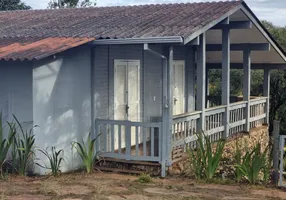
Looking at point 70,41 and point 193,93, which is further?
point 193,93

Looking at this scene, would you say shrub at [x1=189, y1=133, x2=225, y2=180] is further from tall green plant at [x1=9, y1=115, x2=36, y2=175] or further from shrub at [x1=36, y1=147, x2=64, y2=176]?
tall green plant at [x1=9, y1=115, x2=36, y2=175]

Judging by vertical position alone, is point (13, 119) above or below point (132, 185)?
above

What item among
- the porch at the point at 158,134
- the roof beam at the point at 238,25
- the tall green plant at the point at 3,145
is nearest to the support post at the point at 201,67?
the porch at the point at 158,134

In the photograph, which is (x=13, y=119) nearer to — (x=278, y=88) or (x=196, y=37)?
(x=196, y=37)

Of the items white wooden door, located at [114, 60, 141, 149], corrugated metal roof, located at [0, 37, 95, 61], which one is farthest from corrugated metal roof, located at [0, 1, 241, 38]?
white wooden door, located at [114, 60, 141, 149]

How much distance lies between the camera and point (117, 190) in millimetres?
8555

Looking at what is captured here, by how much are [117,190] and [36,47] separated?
3.37 meters

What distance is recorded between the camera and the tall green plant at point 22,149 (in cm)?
948

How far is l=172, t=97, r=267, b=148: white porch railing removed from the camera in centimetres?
1090

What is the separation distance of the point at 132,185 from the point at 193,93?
23.3 feet

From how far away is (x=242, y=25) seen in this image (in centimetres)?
1248

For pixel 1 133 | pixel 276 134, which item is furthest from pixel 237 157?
pixel 1 133

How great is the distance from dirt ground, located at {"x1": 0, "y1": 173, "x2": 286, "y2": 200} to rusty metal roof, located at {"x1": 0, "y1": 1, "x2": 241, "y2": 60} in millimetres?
2377

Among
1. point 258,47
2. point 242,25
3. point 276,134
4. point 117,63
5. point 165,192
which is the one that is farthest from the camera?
point 258,47
